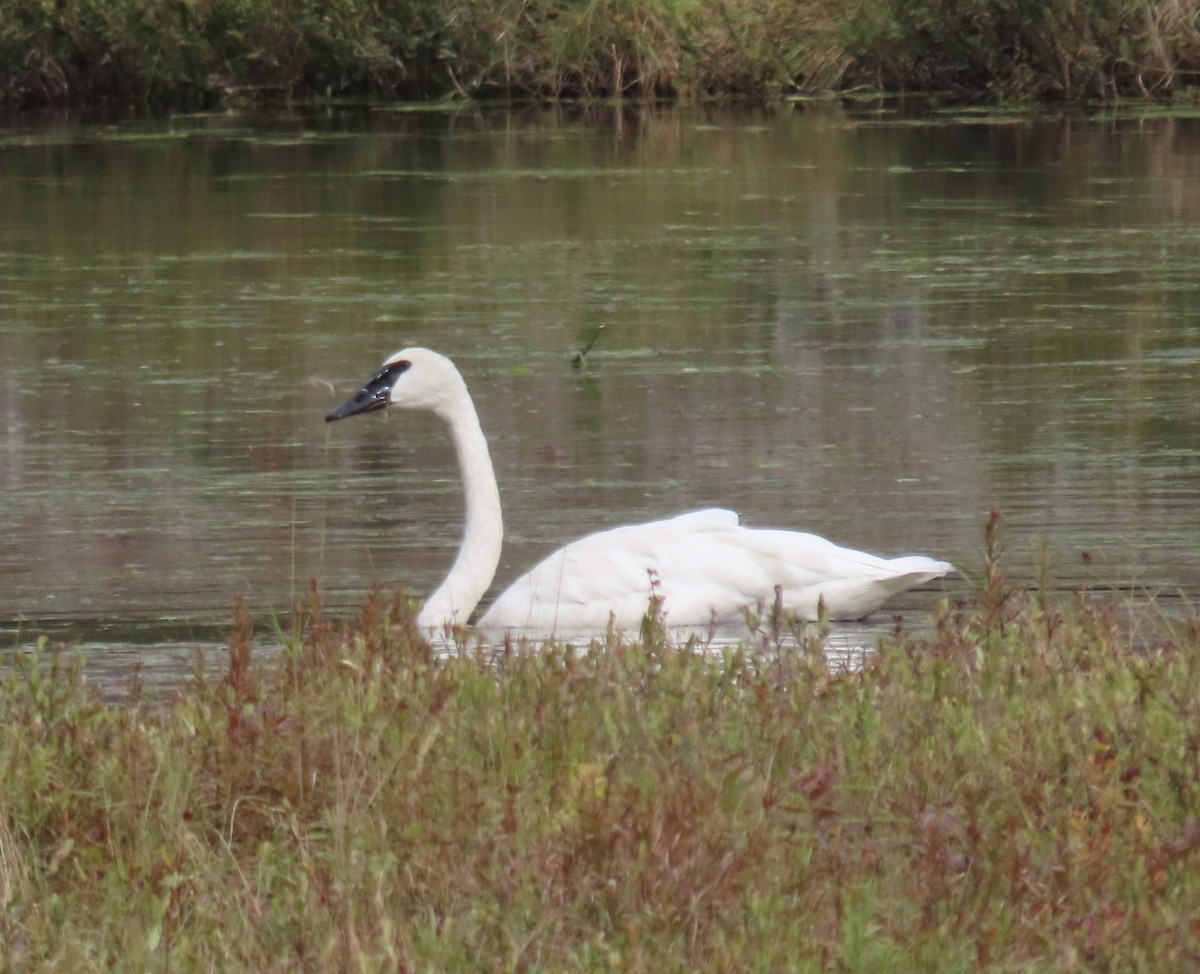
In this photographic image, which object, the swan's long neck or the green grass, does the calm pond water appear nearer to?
the swan's long neck

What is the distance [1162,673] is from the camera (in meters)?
5.05

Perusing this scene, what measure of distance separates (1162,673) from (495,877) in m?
1.71

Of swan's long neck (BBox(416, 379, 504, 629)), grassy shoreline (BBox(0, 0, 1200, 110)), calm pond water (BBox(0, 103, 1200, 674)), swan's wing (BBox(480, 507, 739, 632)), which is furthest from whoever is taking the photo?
grassy shoreline (BBox(0, 0, 1200, 110))

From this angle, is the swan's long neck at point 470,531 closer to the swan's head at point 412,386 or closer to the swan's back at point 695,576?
the swan's head at point 412,386

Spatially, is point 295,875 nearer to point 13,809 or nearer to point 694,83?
point 13,809

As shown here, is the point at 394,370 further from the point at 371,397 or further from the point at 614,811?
the point at 614,811

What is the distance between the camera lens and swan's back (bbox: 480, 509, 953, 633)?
704 cm

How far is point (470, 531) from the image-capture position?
751cm

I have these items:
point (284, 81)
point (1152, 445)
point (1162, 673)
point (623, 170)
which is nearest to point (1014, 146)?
point (623, 170)

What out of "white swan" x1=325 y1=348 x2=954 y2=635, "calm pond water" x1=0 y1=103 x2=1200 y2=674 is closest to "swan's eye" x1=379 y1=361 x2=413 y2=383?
"calm pond water" x1=0 y1=103 x2=1200 y2=674

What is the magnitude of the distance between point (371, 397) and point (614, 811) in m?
4.05

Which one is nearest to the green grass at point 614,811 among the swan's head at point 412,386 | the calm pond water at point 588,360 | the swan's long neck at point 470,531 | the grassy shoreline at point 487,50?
the calm pond water at point 588,360

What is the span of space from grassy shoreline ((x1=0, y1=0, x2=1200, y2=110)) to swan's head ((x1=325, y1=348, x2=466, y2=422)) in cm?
2508

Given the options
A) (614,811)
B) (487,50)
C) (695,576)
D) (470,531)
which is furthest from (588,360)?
(487,50)
